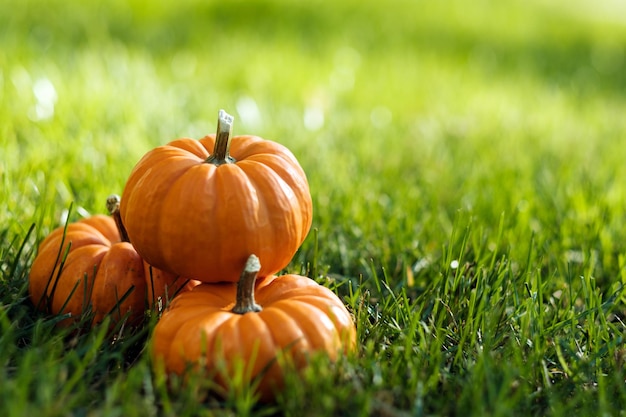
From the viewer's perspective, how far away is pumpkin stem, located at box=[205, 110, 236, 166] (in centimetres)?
219

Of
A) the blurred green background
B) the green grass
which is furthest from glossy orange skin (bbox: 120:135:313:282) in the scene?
the blurred green background

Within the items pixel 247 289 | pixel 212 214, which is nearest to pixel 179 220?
pixel 212 214

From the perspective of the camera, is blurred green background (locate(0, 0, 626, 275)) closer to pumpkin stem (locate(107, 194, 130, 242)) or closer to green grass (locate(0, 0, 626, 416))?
green grass (locate(0, 0, 626, 416))

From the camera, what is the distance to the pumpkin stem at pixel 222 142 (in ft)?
7.18

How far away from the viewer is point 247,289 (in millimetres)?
1998

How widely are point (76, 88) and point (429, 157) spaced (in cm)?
213

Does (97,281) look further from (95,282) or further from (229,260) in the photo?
(229,260)

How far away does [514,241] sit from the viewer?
10.1ft

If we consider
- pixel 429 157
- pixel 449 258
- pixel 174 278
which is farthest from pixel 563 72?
pixel 174 278

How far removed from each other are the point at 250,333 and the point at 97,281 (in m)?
0.63

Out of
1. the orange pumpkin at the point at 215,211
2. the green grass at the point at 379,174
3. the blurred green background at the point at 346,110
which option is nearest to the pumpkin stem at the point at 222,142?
the orange pumpkin at the point at 215,211

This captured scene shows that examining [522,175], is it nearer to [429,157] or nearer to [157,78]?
[429,157]

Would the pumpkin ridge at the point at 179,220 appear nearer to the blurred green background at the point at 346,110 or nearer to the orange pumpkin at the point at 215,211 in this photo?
the orange pumpkin at the point at 215,211

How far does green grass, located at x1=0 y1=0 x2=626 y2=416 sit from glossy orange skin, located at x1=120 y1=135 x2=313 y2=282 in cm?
22
